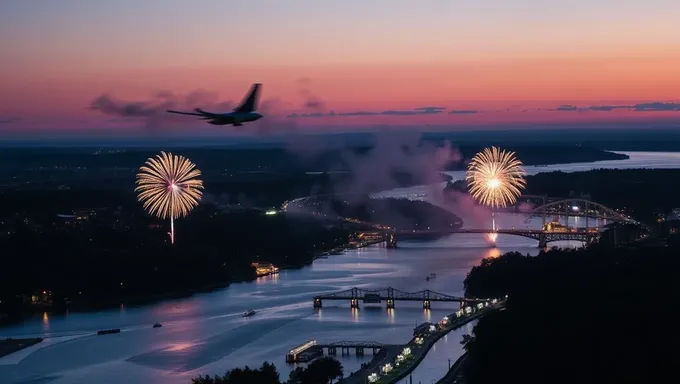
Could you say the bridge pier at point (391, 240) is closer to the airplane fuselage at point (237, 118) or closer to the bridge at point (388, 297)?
the bridge at point (388, 297)

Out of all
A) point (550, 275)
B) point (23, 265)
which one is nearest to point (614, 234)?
point (550, 275)

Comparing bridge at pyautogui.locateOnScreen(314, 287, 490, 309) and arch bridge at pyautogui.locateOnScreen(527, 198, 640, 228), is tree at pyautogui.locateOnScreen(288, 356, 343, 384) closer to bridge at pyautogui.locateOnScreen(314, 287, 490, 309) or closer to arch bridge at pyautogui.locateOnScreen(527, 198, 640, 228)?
bridge at pyautogui.locateOnScreen(314, 287, 490, 309)

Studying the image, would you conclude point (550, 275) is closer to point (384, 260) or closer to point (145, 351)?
point (145, 351)

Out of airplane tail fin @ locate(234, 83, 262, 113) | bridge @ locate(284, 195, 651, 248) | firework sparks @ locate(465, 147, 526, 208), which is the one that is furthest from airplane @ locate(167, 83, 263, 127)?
bridge @ locate(284, 195, 651, 248)

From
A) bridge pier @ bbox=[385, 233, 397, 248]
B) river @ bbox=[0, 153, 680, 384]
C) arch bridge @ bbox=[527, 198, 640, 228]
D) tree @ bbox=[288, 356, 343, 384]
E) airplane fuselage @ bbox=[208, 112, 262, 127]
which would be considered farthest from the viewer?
arch bridge @ bbox=[527, 198, 640, 228]

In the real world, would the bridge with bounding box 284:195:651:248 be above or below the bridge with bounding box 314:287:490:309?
above

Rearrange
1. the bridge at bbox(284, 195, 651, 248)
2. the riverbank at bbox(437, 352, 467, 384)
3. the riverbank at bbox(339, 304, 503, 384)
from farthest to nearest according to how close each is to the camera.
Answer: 1. the bridge at bbox(284, 195, 651, 248)
2. the riverbank at bbox(339, 304, 503, 384)
3. the riverbank at bbox(437, 352, 467, 384)
